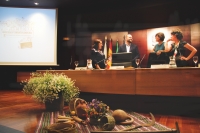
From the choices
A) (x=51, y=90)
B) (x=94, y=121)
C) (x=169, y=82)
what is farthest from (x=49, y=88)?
(x=169, y=82)

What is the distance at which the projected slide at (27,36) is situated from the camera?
5148 millimetres

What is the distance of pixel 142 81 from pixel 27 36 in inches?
153

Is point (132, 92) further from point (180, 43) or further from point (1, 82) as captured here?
point (1, 82)

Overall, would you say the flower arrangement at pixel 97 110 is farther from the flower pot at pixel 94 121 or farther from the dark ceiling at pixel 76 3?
the dark ceiling at pixel 76 3

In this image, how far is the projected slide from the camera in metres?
5.15

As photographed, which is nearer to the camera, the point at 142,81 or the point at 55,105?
the point at 142,81

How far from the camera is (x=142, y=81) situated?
8.43 feet

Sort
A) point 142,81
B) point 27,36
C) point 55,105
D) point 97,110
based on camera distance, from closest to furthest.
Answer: point 97,110
point 142,81
point 55,105
point 27,36

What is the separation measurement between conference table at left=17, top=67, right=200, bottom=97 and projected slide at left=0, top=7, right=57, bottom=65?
8.27ft

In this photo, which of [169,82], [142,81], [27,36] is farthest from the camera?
[27,36]

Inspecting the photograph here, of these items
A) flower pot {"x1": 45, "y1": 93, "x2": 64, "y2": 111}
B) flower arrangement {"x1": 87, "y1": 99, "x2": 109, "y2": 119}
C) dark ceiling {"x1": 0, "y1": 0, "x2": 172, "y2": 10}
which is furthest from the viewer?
dark ceiling {"x1": 0, "y1": 0, "x2": 172, "y2": 10}

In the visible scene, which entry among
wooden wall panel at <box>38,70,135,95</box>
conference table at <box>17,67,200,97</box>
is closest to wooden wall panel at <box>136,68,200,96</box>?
conference table at <box>17,67,200,97</box>

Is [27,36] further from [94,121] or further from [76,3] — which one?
[94,121]

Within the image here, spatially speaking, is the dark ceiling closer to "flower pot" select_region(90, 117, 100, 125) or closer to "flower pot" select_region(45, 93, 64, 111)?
"flower pot" select_region(45, 93, 64, 111)
